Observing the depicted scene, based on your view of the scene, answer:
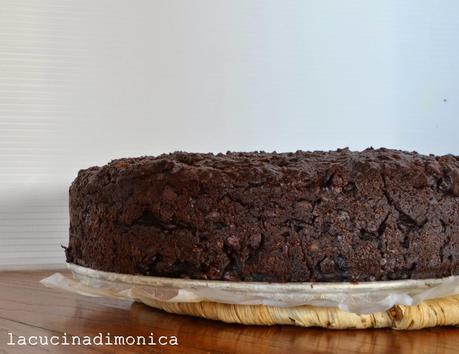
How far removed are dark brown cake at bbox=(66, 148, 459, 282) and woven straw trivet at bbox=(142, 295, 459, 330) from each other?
0.17 feet

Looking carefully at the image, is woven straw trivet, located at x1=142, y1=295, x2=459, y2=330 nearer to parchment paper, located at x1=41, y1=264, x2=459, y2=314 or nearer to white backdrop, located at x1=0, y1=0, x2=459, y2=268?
parchment paper, located at x1=41, y1=264, x2=459, y2=314

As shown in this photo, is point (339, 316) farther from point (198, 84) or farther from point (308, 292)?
point (198, 84)

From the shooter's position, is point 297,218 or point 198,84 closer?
point 297,218

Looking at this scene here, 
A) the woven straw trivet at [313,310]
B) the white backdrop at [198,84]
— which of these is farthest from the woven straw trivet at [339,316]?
the white backdrop at [198,84]

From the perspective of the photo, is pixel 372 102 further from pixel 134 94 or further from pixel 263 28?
pixel 134 94

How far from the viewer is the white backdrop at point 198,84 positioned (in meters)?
→ 2.00

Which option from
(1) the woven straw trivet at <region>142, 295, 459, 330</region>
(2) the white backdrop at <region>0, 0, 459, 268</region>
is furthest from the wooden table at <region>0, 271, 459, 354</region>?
(2) the white backdrop at <region>0, 0, 459, 268</region>

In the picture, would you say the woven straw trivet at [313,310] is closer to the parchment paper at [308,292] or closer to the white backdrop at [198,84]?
the parchment paper at [308,292]

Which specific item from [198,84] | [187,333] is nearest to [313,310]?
[187,333]

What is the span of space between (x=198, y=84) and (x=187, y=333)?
1.20 meters

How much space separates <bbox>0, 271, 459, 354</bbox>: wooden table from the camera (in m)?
0.89

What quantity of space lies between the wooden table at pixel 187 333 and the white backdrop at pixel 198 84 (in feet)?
2.72

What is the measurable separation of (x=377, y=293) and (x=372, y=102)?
4.14 ft

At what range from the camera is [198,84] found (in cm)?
207
